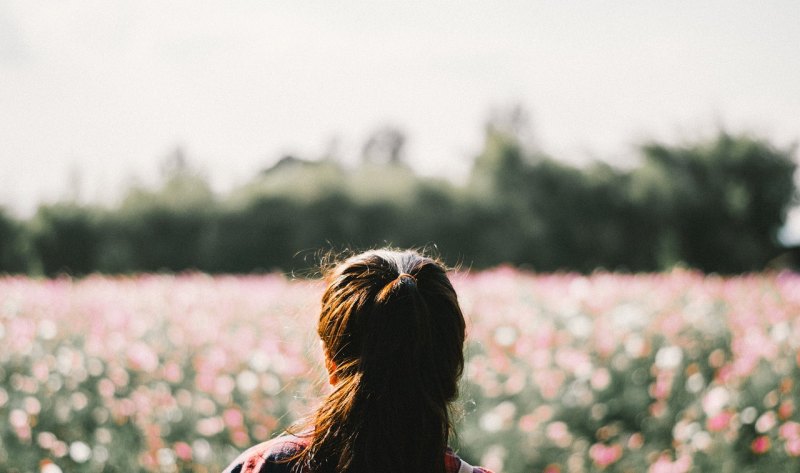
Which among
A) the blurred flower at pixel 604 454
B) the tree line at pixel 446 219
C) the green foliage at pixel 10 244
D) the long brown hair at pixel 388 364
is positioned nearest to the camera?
the long brown hair at pixel 388 364

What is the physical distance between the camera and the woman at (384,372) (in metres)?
1.16

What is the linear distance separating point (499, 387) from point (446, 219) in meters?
10.3

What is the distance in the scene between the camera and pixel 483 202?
46.9ft

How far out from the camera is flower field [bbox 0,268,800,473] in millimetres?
3152

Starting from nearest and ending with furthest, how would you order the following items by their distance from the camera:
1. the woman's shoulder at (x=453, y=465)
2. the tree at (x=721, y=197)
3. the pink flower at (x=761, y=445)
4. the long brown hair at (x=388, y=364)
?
the long brown hair at (x=388, y=364) < the woman's shoulder at (x=453, y=465) < the pink flower at (x=761, y=445) < the tree at (x=721, y=197)

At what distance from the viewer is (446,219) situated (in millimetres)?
13992

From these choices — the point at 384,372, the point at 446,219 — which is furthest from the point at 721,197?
the point at 384,372

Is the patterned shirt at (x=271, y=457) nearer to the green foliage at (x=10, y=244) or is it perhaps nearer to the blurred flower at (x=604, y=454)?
the blurred flower at (x=604, y=454)

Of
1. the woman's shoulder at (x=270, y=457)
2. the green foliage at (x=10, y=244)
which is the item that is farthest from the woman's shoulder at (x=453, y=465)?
the green foliage at (x=10, y=244)

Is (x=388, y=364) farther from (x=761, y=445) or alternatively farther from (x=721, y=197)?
(x=721, y=197)

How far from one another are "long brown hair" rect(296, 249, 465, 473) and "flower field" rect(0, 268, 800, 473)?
5.10 ft

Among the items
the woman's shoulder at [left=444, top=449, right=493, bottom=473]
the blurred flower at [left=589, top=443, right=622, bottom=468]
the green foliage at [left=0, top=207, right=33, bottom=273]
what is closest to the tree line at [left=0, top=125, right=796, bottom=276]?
the green foliage at [left=0, top=207, right=33, bottom=273]

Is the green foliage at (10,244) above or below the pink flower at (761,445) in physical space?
below

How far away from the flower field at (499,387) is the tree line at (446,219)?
27.5 ft
